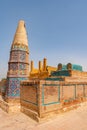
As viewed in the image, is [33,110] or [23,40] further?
[23,40]

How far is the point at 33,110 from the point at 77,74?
→ 679 cm

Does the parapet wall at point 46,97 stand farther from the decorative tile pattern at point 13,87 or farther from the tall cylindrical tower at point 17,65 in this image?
the tall cylindrical tower at point 17,65

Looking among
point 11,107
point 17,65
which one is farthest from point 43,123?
point 17,65

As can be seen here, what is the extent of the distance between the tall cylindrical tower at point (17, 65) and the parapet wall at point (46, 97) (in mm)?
633

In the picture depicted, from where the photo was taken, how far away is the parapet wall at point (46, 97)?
284 inches

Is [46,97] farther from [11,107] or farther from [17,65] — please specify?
[17,65]

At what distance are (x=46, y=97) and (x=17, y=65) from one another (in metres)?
4.04

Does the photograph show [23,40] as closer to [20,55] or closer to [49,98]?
[20,55]

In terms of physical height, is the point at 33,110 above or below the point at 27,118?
above

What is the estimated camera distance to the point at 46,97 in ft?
24.5

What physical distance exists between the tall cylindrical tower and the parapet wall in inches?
24.9

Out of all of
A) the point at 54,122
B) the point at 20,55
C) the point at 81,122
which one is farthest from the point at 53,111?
the point at 20,55

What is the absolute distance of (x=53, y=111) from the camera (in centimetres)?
771

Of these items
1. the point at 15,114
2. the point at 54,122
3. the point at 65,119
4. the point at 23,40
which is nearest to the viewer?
the point at 54,122
